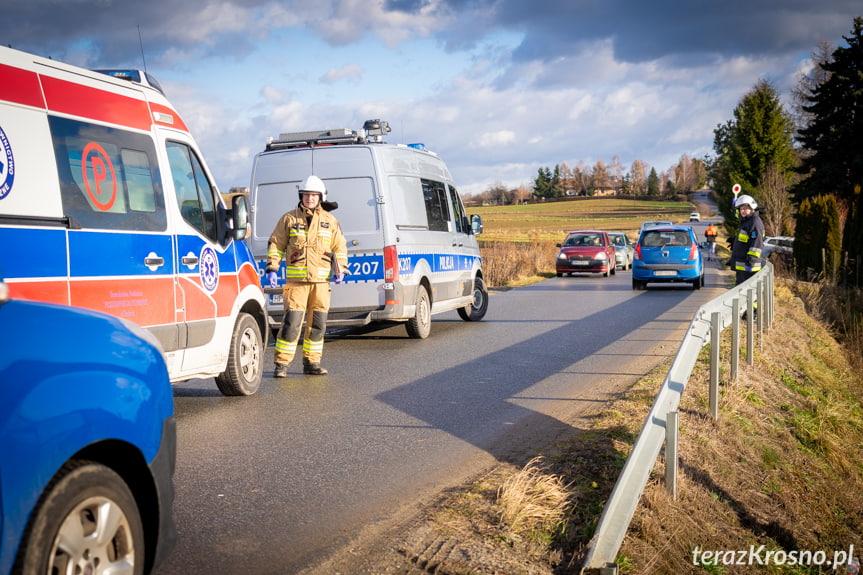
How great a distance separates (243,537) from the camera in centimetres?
445

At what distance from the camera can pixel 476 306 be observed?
16.1 metres

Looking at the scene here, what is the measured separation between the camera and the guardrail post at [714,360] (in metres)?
6.88

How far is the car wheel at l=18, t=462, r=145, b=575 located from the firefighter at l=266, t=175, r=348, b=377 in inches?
251

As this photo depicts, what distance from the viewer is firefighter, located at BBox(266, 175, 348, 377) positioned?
956cm

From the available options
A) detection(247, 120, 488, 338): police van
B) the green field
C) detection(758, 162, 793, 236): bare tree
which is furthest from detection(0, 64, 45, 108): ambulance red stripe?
the green field

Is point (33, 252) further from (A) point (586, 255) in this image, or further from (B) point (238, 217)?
(A) point (586, 255)

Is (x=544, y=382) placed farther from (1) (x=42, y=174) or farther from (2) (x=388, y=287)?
(1) (x=42, y=174)

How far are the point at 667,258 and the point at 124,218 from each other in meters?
20.2

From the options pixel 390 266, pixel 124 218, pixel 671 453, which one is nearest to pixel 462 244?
pixel 390 266

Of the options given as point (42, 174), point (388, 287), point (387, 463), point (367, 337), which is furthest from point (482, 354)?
point (42, 174)

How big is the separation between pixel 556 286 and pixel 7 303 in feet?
80.0

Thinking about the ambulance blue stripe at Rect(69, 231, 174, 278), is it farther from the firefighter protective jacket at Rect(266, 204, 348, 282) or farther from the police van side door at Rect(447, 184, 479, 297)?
the police van side door at Rect(447, 184, 479, 297)

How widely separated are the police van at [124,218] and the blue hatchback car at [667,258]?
17718 mm

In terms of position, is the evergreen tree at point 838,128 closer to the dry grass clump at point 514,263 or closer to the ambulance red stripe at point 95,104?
the dry grass clump at point 514,263
